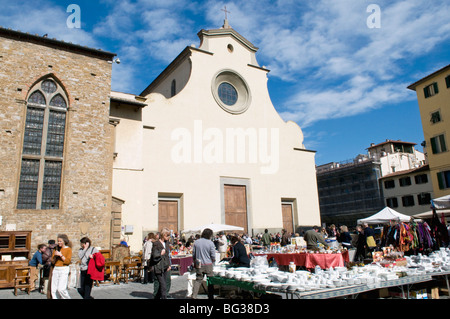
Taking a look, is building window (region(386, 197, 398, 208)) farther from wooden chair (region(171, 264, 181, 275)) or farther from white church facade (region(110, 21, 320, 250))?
wooden chair (region(171, 264, 181, 275))

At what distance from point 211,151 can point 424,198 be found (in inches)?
999

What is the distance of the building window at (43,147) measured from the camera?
40.2ft

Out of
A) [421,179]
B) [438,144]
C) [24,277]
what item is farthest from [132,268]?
[421,179]

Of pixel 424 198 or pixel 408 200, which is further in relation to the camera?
pixel 408 200

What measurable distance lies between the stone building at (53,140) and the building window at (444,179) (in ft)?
75.5

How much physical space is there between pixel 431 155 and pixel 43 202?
1016 inches

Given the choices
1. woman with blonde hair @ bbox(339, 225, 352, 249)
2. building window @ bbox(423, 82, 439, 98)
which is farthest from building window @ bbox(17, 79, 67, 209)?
building window @ bbox(423, 82, 439, 98)

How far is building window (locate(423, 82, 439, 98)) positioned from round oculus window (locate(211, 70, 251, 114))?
47.2 feet

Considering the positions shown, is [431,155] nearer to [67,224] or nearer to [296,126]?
[296,126]

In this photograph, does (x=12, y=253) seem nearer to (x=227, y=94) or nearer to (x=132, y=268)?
(x=132, y=268)

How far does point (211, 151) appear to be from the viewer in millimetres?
20172

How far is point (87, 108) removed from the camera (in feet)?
44.5

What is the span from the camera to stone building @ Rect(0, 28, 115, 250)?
11906 mm
